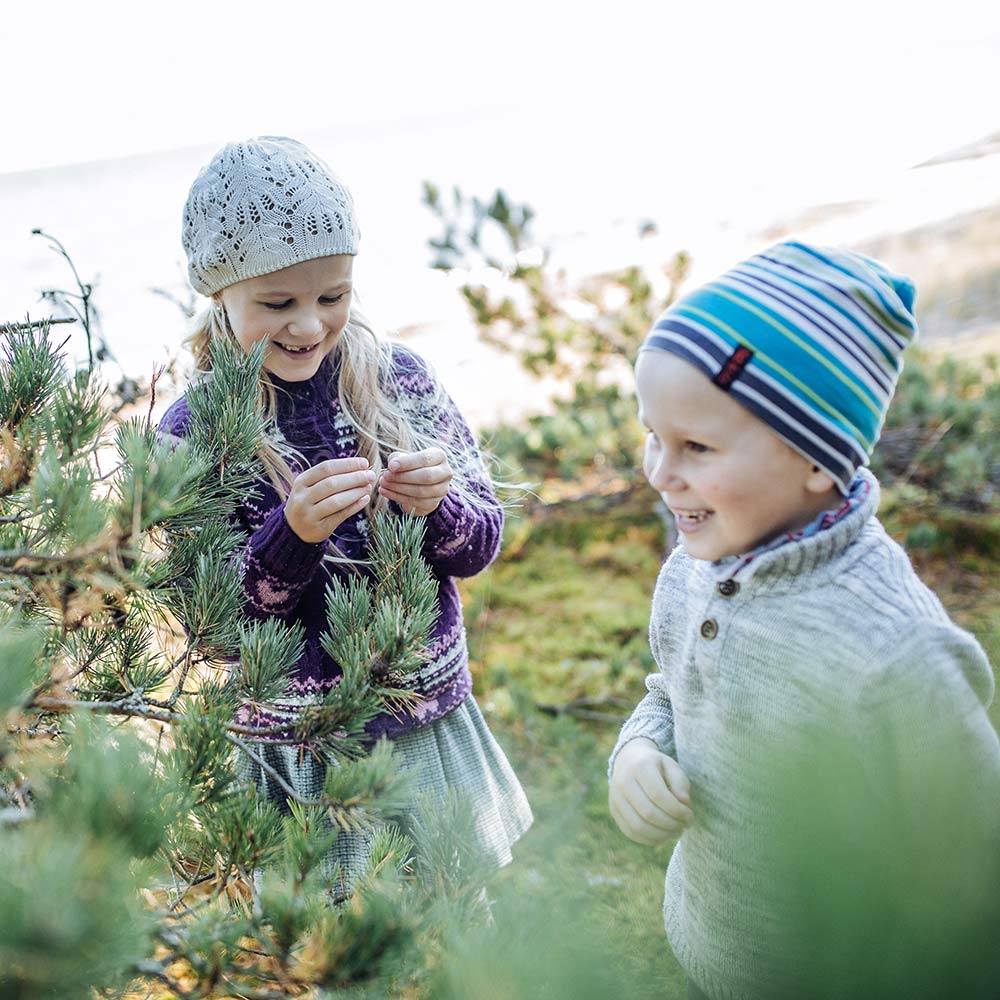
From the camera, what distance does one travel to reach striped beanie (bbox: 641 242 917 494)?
864 mm

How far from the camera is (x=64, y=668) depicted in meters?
0.86

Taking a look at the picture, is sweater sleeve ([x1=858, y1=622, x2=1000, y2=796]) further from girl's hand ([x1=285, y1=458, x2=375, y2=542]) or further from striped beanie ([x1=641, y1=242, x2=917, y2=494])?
girl's hand ([x1=285, y1=458, x2=375, y2=542])

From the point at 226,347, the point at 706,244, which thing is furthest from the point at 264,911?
the point at 706,244

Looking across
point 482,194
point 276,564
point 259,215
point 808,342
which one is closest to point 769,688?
point 808,342

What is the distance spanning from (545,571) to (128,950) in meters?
3.09

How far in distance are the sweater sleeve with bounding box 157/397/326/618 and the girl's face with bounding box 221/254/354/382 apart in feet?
0.65

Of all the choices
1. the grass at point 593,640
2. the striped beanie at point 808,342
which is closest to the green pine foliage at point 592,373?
the grass at point 593,640

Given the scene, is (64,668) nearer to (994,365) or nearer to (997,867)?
(997,867)

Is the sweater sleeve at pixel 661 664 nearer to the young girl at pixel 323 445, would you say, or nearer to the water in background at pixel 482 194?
the young girl at pixel 323 445

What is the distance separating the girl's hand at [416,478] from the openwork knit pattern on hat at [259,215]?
34cm

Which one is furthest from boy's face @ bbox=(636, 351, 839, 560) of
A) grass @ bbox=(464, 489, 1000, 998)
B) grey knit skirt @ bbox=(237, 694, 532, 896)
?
grass @ bbox=(464, 489, 1000, 998)

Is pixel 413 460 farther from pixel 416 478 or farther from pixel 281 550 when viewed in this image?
pixel 281 550

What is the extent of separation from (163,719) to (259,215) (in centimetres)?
75

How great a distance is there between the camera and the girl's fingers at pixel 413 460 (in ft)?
4.25
